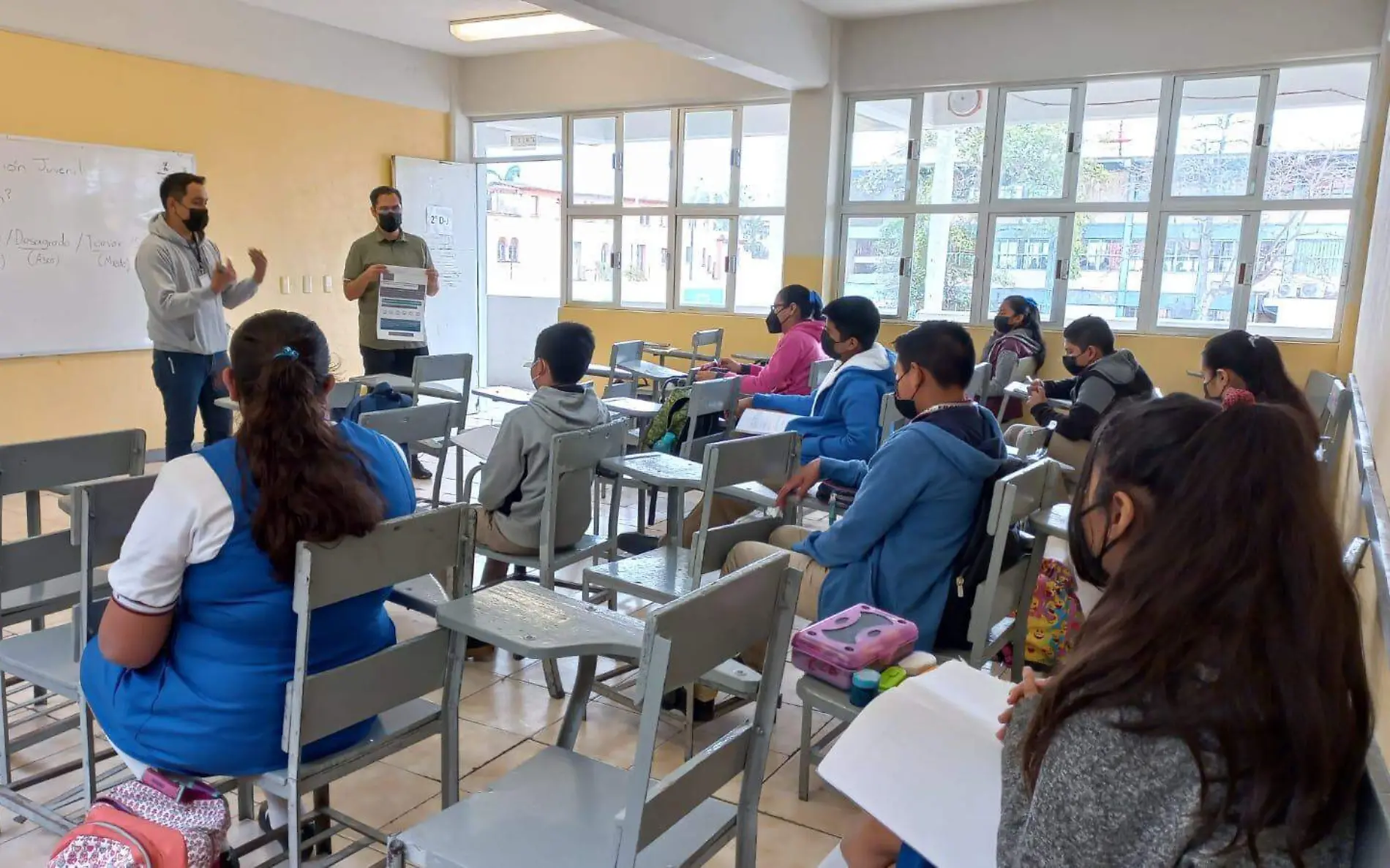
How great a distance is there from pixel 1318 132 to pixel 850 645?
5.66 meters

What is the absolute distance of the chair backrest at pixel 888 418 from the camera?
3.66 m

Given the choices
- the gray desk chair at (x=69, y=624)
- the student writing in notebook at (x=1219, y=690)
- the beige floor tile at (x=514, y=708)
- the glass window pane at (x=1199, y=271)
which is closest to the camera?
the student writing in notebook at (x=1219, y=690)

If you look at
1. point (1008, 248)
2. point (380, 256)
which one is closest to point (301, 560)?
point (380, 256)

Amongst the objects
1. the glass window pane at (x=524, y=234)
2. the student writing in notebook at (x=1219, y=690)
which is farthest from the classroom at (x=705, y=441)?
the glass window pane at (x=524, y=234)

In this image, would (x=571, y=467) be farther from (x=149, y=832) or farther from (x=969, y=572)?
(x=149, y=832)

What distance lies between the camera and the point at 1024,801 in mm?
988

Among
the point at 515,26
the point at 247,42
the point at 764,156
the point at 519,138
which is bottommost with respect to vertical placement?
the point at 764,156

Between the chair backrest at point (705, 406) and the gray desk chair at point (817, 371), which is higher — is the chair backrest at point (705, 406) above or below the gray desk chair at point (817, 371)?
below

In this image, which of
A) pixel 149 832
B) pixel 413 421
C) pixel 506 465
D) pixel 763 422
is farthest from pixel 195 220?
pixel 149 832

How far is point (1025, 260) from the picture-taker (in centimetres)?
638

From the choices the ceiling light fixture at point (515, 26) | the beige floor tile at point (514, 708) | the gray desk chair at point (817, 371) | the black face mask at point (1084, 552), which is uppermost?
the ceiling light fixture at point (515, 26)

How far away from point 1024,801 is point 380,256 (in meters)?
4.70

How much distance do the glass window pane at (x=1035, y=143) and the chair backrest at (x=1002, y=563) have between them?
450cm

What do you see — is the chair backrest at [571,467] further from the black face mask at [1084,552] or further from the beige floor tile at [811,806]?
the black face mask at [1084,552]
